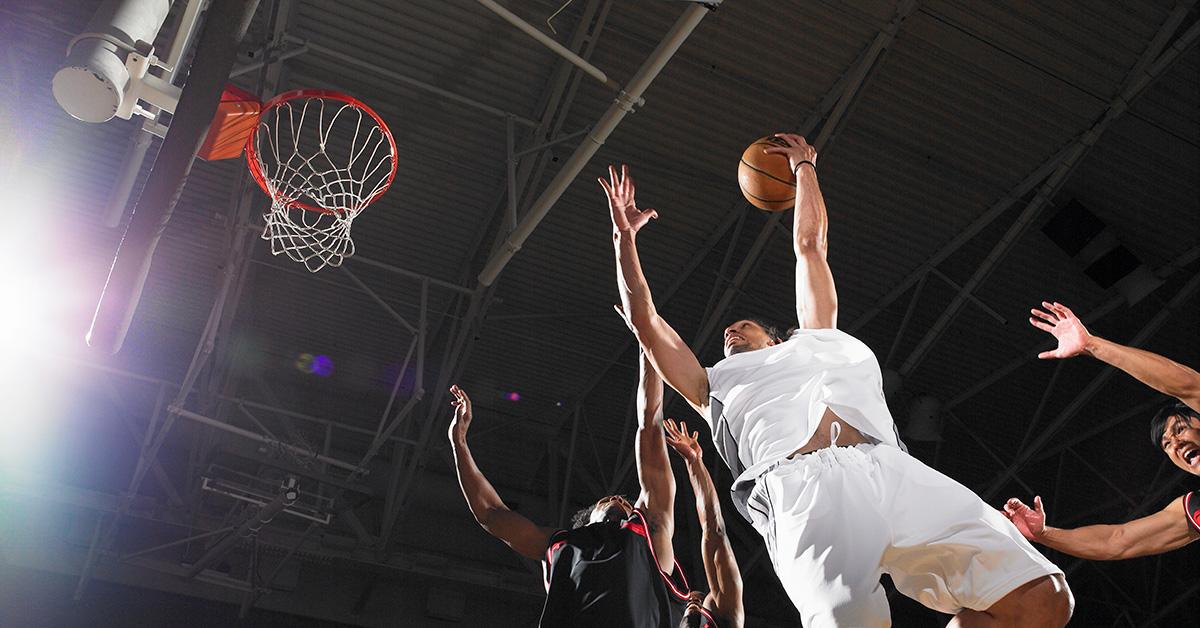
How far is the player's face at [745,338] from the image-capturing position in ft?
11.2

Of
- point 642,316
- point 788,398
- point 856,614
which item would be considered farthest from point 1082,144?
point 856,614

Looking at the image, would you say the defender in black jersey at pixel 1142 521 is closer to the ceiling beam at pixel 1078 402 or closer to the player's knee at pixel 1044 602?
A: the player's knee at pixel 1044 602

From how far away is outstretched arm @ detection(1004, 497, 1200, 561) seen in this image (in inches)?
169

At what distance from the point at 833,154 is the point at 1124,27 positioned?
3001 millimetres

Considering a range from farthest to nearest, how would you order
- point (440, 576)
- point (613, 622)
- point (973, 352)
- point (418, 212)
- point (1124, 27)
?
1. point (440, 576)
2. point (973, 352)
3. point (418, 212)
4. point (1124, 27)
5. point (613, 622)

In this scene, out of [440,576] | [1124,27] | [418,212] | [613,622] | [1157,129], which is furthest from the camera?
[440,576]

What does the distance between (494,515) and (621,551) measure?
1125 millimetres

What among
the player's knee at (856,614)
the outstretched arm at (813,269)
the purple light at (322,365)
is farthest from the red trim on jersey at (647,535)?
the purple light at (322,365)

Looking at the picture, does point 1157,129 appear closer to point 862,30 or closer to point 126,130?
point 862,30

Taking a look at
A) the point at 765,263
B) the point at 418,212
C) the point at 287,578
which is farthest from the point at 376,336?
the point at 765,263

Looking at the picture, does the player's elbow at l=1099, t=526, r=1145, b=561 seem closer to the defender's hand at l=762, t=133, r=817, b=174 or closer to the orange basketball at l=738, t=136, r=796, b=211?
the defender's hand at l=762, t=133, r=817, b=174

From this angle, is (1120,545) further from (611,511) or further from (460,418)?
(460,418)

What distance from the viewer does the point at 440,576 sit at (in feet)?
46.8

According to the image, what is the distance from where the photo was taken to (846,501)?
8.19 feet
